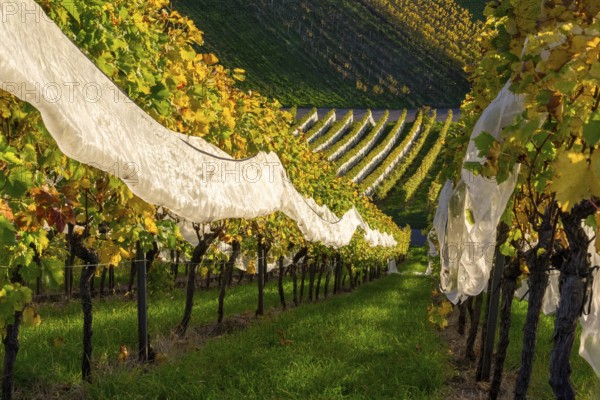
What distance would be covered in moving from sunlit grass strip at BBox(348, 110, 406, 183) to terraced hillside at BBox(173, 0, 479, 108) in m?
24.5

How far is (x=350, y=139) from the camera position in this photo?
70.4 meters

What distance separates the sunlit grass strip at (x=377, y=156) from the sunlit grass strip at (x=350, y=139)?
276cm

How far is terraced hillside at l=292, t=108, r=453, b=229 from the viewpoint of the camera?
5747 centimetres

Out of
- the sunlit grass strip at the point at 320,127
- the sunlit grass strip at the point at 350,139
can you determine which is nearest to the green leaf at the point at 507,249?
the sunlit grass strip at the point at 350,139

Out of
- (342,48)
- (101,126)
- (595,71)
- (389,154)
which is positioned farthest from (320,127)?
(595,71)

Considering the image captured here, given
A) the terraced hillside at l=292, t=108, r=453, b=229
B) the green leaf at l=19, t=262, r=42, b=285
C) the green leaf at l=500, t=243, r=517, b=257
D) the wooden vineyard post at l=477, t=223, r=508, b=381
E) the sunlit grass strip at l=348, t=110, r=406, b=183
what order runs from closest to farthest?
1. the green leaf at l=19, t=262, r=42, b=285
2. the green leaf at l=500, t=243, r=517, b=257
3. the wooden vineyard post at l=477, t=223, r=508, b=381
4. the terraced hillside at l=292, t=108, r=453, b=229
5. the sunlit grass strip at l=348, t=110, r=406, b=183

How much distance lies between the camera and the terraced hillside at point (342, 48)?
111 m

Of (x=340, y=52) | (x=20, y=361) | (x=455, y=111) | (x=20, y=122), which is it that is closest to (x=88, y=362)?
(x=20, y=361)

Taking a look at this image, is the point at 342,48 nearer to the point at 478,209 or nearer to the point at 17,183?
the point at 478,209

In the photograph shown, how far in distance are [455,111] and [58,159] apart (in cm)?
10303

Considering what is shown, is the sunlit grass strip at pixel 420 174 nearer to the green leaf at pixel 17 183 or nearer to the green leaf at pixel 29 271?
the green leaf at pixel 29 271

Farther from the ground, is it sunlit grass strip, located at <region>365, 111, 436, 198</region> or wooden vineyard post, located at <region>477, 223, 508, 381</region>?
sunlit grass strip, located at <region>365, 111, 436, 198</region>

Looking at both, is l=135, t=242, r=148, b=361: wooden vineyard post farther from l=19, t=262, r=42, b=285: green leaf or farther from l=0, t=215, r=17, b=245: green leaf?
l=0, t=215, r=17, b=245: green leaf

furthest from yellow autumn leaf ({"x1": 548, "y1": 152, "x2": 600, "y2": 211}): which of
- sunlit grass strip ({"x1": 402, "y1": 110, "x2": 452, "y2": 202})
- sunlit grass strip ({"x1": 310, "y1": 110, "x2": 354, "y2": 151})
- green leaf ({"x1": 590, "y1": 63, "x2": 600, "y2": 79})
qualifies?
sunlit grass strip ({"x1": 310, "y1": 110, "x2": 354, "y2": 151})
